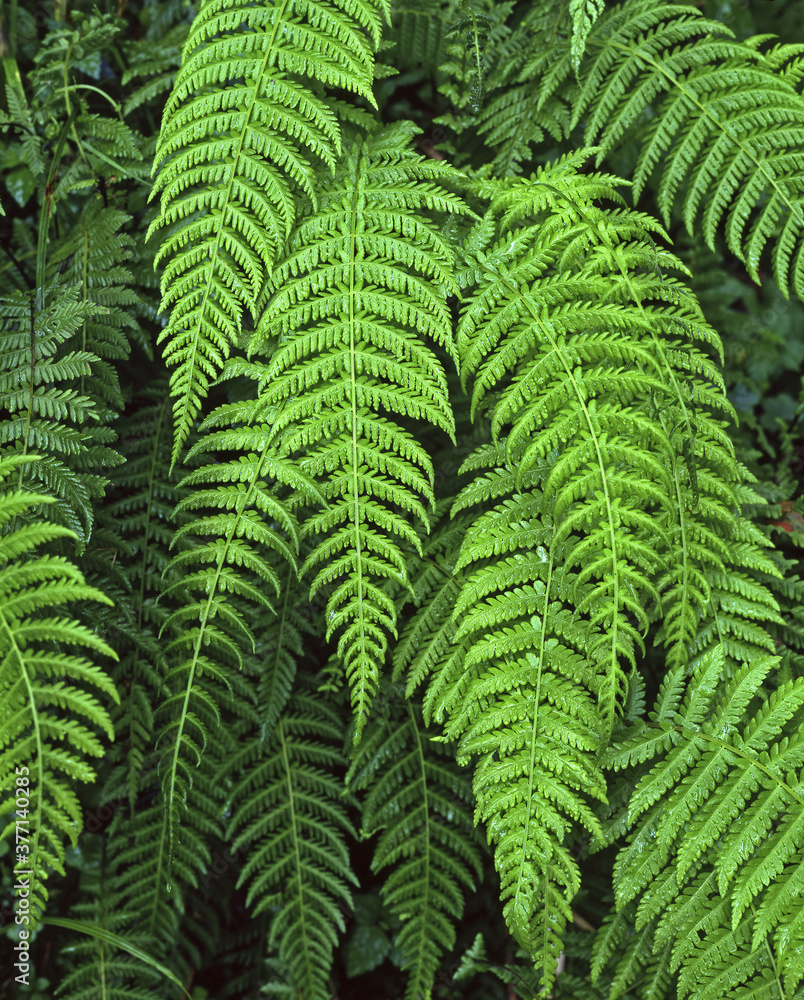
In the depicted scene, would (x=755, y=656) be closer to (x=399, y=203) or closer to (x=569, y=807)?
(x=569, y=807)

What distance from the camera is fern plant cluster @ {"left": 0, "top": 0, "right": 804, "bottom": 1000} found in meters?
1.71

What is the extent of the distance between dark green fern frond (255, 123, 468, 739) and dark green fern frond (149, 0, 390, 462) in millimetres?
111

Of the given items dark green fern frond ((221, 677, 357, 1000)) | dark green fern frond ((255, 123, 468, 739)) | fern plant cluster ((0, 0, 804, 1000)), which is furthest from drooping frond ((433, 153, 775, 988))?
dark green fern frond ((221, 677, 357, 1000))

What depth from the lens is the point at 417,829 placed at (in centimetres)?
229

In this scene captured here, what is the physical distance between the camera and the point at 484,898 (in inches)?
101

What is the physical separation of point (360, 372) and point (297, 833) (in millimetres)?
1498

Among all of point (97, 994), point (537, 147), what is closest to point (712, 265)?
point (537, 147)

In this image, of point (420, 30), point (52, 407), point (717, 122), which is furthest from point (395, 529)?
→ point (420, 30)

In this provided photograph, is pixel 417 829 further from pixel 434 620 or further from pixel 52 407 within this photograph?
pixel 52 407

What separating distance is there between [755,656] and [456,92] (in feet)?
6.70

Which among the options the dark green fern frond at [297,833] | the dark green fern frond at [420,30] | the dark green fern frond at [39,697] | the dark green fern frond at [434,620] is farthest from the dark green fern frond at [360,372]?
the dark green fern frond at [420,30]

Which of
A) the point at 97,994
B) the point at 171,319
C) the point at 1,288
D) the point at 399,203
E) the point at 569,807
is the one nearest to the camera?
the point at 569,807

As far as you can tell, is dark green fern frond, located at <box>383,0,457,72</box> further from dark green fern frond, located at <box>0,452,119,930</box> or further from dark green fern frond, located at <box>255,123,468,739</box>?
dark green fern frond, located at <box>0,452,119,930</box>

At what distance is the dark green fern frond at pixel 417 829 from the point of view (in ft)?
7.18
